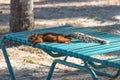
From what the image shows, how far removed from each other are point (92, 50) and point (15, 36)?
40.8 inches

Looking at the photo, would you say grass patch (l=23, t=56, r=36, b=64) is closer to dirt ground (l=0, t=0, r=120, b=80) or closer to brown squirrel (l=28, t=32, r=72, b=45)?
dirt ground (l=0, t=0, r=120, b=80)

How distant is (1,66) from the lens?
20.2ft

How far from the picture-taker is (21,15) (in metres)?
7.45

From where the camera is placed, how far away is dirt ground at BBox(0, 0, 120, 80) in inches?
231

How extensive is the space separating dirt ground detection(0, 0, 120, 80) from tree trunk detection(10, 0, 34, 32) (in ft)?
1.53

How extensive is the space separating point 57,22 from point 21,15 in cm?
230

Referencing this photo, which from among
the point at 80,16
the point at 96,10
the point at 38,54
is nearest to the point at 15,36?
the point at 38,54

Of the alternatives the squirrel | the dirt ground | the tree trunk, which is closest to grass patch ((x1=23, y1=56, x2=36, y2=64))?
the dirt ground

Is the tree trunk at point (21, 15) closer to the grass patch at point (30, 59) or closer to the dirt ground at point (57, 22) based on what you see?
the dirt ground at point (57, 22)

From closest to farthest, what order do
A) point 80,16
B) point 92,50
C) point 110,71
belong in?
point 92,50
point 110,71
point 80,16

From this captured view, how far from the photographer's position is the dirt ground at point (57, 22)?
5.88m

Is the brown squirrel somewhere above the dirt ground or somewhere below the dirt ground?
above

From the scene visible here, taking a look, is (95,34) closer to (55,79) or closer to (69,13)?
(55,79)

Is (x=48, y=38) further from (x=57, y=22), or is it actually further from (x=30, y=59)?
(x=57, y=22)
